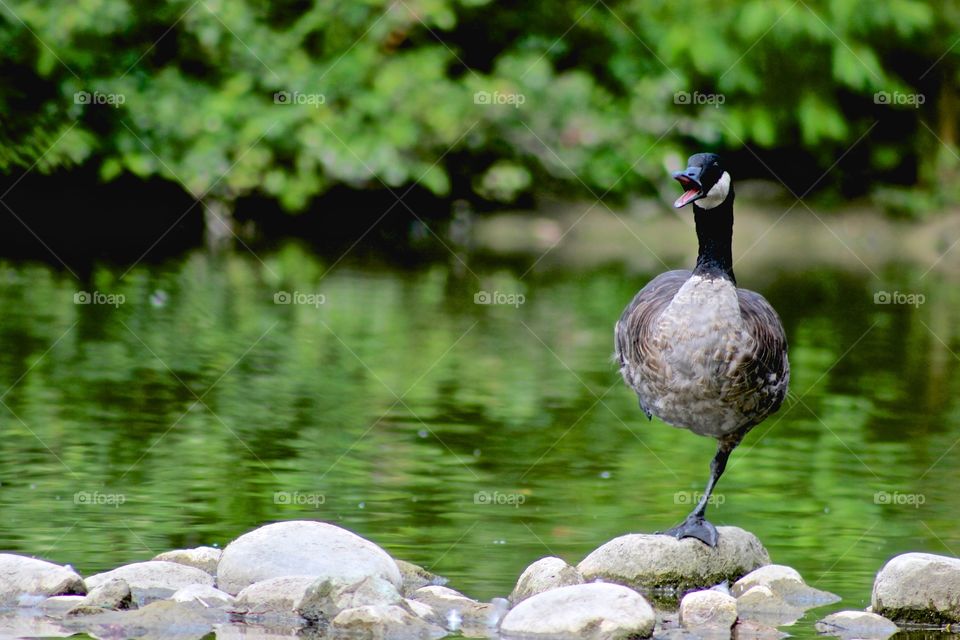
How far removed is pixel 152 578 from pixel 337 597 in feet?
2.46

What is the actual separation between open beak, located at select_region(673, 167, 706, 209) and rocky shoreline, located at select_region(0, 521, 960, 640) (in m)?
1.48

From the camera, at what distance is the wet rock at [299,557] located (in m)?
5.93

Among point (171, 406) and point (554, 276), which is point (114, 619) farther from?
point (554, 276)

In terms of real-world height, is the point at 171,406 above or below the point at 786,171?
below

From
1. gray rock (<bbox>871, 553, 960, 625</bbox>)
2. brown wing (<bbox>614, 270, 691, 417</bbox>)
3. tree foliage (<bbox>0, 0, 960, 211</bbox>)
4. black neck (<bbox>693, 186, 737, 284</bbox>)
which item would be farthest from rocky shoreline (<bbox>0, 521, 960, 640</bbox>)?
tree foliage (<bbox>0, 0, 960, 211</bbox>)

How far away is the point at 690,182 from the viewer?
678 centimetres

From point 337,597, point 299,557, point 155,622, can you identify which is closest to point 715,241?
point 299,557

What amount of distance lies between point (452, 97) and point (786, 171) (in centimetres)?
746

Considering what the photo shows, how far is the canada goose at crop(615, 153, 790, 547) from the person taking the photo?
21.7 ft

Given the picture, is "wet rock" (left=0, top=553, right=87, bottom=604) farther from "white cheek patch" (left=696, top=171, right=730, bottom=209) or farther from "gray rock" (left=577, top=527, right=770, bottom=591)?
"white cheek patch" (left=696, top=171, right=730, bottom=209)

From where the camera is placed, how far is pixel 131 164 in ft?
74.8

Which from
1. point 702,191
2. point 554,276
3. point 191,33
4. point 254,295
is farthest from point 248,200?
point 702,191

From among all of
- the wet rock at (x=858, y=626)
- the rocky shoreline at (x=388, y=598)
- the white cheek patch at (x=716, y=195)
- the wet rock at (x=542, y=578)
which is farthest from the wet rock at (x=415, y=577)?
the white cheek patch at (x=716, y=195)

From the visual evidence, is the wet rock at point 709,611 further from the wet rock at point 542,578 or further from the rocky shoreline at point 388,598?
the wet rock at point 542,578
